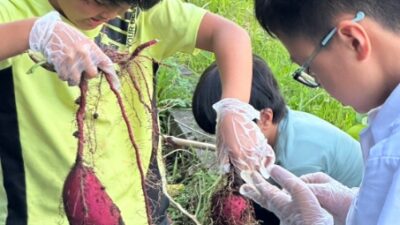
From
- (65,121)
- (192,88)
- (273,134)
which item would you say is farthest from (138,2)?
(192,88)

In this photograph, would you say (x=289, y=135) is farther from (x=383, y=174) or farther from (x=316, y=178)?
(x=383, y=174)

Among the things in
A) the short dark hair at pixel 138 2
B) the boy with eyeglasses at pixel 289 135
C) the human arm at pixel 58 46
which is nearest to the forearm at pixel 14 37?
A: the human arm at pixel 58 46

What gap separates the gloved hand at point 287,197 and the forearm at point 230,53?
0.19 meters

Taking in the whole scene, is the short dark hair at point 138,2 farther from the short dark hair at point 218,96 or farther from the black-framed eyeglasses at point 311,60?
the short dark hair at point 218,96

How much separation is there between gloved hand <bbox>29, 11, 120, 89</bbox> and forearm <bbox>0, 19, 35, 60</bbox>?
1.3 inches

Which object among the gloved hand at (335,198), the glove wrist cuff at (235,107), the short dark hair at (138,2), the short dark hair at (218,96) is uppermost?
the short dark hair at (138,2)

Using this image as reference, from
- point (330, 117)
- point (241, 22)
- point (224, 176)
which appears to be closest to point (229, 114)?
point (224, 176)

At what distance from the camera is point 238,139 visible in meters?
1.72

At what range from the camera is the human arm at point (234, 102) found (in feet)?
5.68

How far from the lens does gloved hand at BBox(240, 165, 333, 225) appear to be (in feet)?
5.66

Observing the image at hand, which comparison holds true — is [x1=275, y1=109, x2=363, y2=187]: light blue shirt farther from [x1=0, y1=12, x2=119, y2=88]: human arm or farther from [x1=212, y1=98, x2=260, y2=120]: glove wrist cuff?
[x1=0, y1=12, x2=119, y2=88]: human arm

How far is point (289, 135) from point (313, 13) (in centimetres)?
116

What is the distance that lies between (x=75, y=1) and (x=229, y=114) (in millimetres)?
410

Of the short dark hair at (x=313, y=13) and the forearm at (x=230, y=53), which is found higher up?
the short dark hair at (x=313, y=13)
